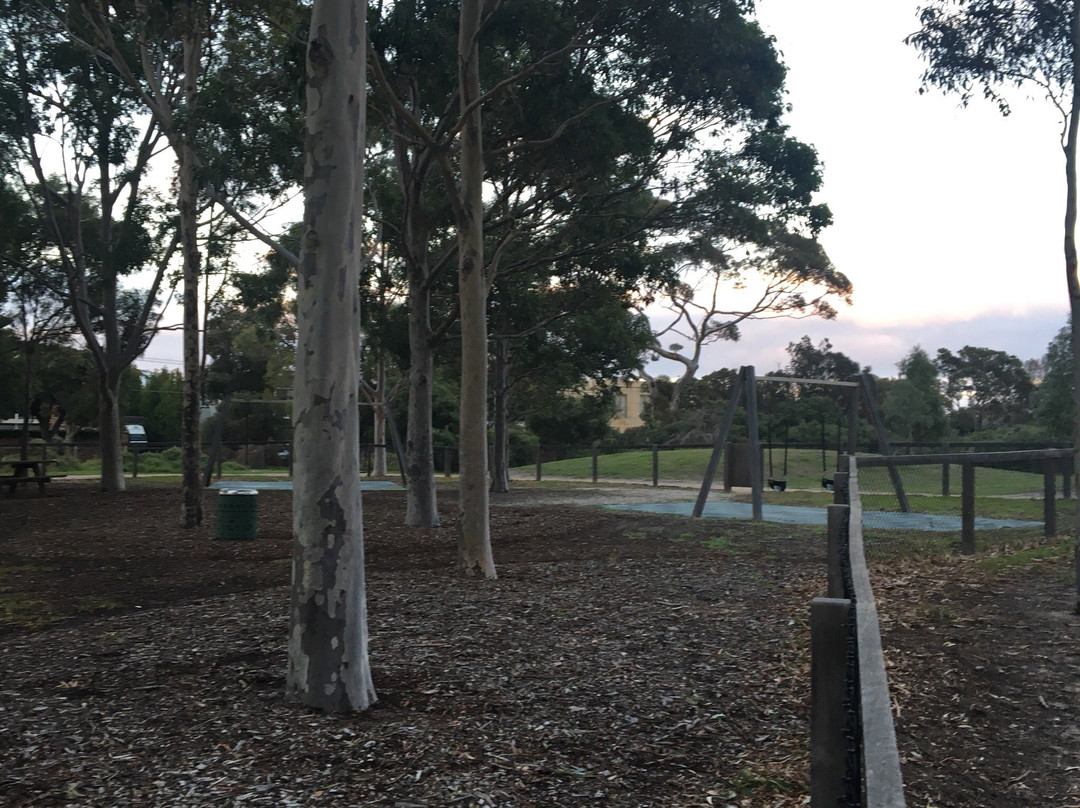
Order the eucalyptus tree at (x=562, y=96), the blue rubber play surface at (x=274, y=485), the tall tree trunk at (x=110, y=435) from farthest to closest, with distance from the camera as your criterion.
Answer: the blue rubber play surface at (x=274, y=485), the tall tree trunk at (x=110, y=435), the eucalyptus tree at (x=562, y=96)

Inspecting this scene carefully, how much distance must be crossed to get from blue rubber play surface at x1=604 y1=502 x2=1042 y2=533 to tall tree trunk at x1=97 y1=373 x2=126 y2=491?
37.5 ft

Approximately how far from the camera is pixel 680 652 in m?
5.87

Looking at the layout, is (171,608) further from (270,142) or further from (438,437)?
(438,437)

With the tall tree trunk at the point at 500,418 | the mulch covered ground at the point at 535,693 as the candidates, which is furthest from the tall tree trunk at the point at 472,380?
the tall tree trunk at the point at 500,418

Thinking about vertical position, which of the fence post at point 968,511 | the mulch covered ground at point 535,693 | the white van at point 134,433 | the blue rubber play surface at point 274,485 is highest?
the white van at point 134,433

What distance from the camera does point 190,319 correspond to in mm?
13891

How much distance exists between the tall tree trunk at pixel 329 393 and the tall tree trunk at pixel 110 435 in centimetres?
1912

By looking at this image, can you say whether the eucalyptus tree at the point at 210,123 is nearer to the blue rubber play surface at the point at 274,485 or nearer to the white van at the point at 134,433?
the blue rubber play surface at the point at 274,485

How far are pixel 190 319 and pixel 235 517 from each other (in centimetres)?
300

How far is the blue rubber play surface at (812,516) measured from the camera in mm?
13477

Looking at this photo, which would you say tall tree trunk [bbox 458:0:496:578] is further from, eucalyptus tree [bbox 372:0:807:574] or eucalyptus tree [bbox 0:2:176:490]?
eucalyptus tree [bbox 0:2:176:490]

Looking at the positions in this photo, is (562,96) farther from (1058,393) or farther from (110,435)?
(1058,393)

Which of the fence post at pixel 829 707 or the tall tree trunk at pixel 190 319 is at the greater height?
the tall tree trunk at pixel 190 319

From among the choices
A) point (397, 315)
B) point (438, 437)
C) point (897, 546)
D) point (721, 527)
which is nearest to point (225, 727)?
point (897, 546)
